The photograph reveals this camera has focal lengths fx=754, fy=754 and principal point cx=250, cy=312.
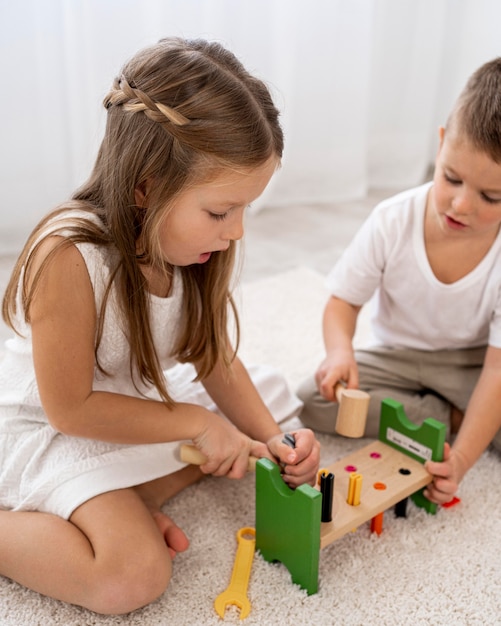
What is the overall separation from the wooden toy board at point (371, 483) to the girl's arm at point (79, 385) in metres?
0.15

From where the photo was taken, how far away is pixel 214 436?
0.94m

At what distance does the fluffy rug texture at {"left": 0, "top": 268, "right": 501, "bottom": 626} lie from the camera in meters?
0.89

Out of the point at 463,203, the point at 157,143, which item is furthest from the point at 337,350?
the point at 157,143

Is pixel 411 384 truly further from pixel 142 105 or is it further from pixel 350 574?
pixel 142 105

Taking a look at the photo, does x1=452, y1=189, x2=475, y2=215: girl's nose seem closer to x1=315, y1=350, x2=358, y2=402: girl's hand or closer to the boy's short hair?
the boy's short hair

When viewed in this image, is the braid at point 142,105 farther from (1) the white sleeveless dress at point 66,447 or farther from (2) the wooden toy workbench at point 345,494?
(2) the wooden toy workbench at point 345,494

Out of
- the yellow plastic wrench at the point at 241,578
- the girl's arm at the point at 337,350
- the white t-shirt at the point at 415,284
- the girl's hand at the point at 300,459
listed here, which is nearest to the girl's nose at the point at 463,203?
the white t-shirt at the point at 415,284

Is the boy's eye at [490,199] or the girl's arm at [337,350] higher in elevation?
the boy's eye at [490,199]

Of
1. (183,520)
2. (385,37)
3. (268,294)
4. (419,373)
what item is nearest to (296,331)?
(268,294)

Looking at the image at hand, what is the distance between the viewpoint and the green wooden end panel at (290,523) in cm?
87

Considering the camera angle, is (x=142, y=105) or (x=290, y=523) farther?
(x=290, y=523)

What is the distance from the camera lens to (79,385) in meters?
0.88

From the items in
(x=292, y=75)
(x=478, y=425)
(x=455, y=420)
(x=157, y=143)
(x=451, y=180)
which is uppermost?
(x=157, y=143)

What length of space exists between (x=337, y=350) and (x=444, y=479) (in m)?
0.26
